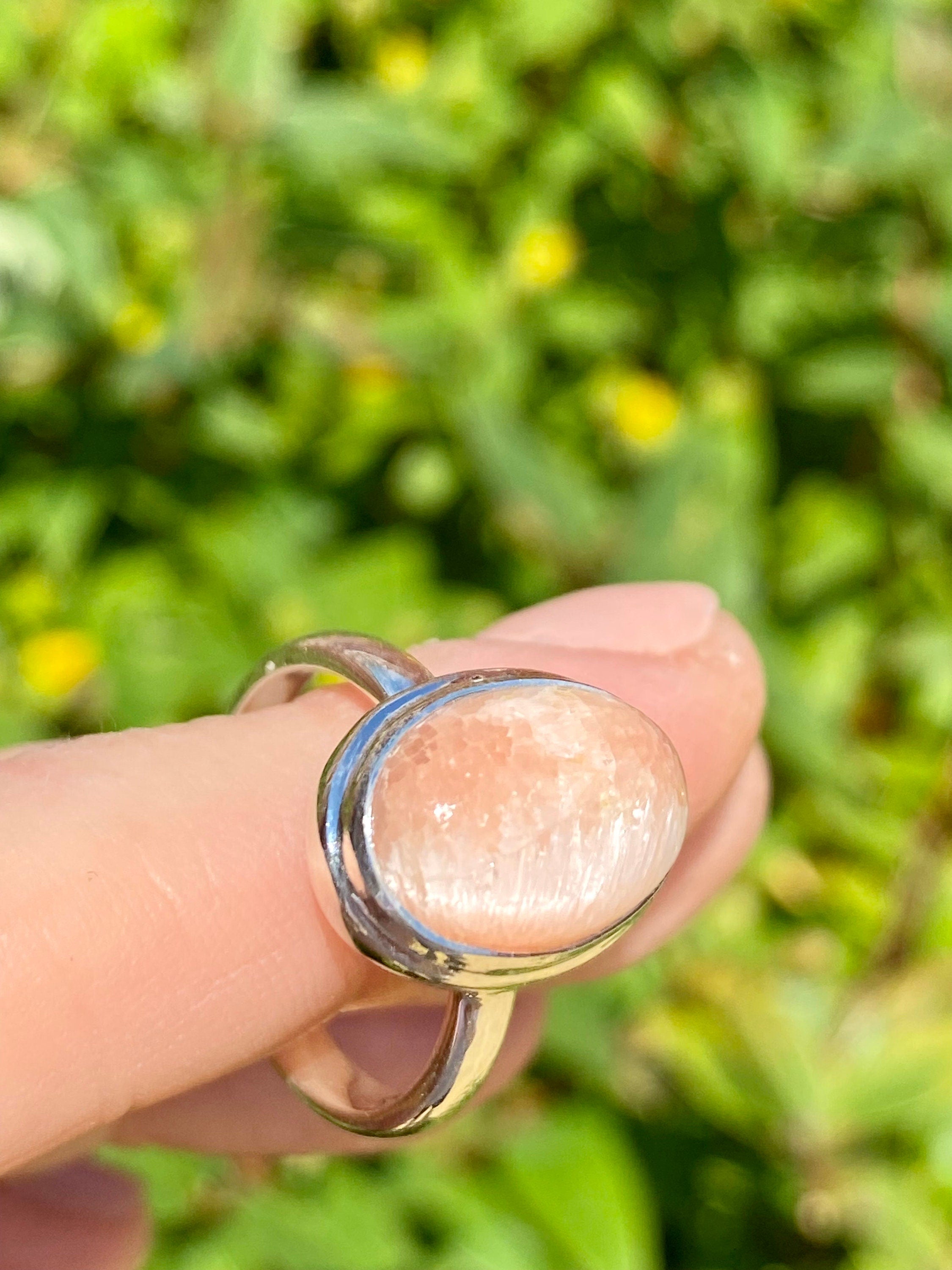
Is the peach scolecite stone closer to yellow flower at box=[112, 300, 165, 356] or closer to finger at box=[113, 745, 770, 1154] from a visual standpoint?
finger at box=[113, 745, 770, 1154]

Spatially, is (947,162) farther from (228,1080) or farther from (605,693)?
(228,1080)

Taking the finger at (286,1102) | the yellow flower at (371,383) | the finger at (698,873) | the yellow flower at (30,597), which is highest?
the yellow flower at (371,383)

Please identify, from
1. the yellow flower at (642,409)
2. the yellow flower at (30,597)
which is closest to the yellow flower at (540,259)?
the yellow flower at (642,409)

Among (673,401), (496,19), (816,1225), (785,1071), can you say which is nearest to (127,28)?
(496,19)

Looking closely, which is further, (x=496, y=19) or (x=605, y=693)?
(x=496, y=19)

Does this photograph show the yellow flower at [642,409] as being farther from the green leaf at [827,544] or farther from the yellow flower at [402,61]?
the yellow flower at [402,61]

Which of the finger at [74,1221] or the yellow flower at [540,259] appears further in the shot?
the yellow flower at [540,259]

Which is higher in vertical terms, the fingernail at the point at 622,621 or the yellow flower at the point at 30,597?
the fingernail at the point at 622,621

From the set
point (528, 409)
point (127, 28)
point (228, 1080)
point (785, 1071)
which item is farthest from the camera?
point (528, 409)

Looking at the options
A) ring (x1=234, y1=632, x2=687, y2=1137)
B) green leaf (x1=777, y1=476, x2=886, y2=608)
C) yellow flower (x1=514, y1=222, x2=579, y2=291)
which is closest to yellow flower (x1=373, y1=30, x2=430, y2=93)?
yellow flower (x1=514, y1=222, x2=579, y2=291)
